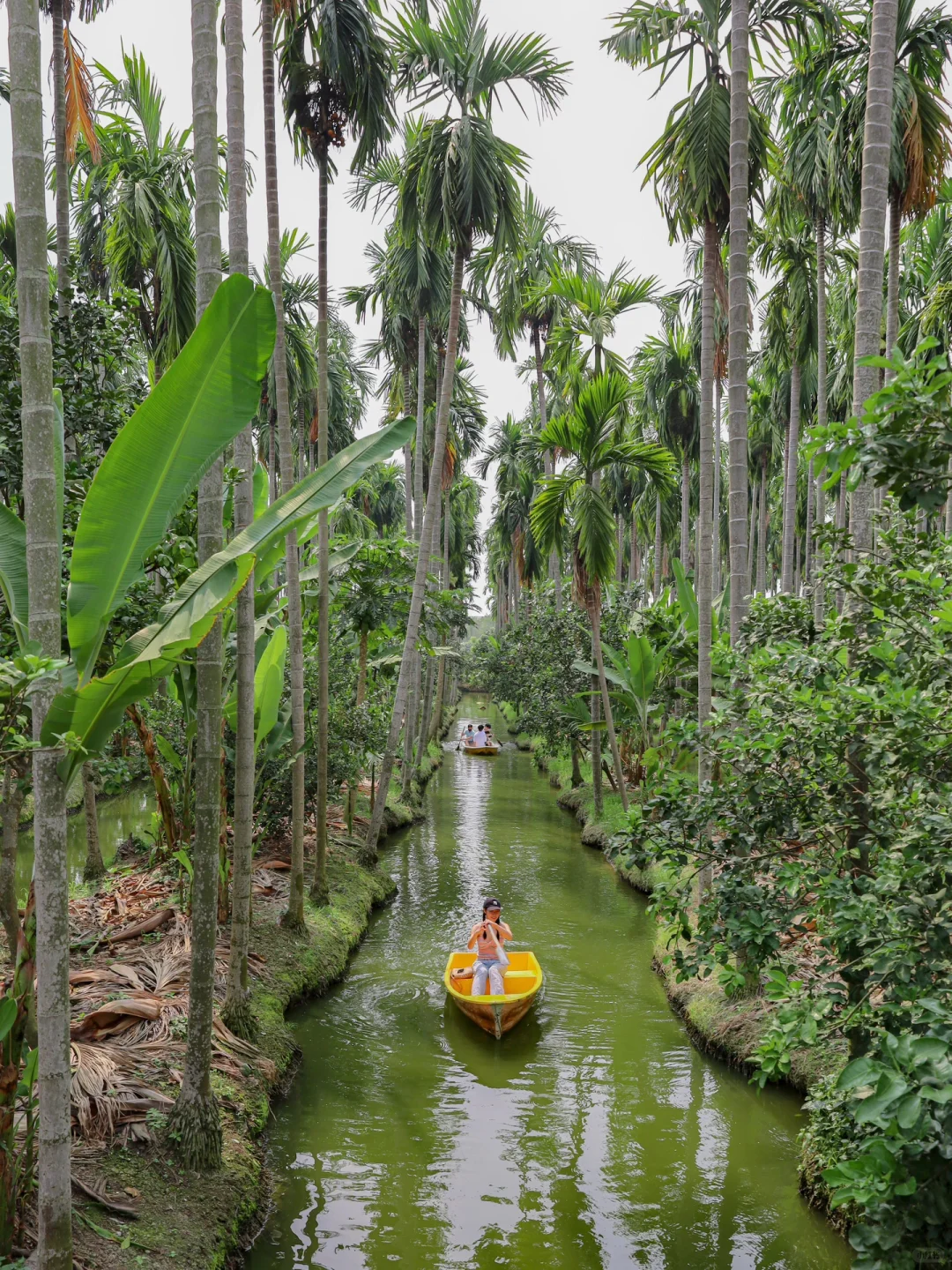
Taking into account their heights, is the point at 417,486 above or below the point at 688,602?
above

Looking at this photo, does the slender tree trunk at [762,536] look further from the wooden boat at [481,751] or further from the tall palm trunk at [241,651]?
the tall palm trunk at [241,651]

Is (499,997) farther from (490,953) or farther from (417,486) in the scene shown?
(417,486)

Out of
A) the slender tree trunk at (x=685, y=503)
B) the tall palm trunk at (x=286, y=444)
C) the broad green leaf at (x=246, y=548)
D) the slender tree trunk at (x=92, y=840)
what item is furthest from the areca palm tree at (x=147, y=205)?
the slender tree trunk at (x=685, y=503)

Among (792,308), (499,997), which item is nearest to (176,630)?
(499,997)

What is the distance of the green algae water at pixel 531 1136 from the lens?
21.8 feet

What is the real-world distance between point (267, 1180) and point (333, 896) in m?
A: 6.62

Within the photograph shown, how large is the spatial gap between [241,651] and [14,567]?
3378 millimetres

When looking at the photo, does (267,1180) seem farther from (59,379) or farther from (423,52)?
(423,52)

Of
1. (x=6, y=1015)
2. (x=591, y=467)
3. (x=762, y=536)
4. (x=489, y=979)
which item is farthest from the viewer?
(x=762, y=536)

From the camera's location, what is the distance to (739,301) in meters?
10.3

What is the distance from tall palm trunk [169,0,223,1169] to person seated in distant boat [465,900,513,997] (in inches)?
187

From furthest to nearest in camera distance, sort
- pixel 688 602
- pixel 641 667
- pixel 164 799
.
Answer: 1. pixel 641 667
2. pixel 688 602
3. pixel 164 799

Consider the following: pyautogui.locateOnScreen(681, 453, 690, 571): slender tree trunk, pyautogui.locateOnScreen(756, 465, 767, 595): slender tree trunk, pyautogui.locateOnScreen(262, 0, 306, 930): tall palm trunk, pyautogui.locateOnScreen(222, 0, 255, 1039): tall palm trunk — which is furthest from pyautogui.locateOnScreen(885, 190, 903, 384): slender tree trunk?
pyautogui.locateOnScreen(756, 465, 767, 595): slender tree trunk

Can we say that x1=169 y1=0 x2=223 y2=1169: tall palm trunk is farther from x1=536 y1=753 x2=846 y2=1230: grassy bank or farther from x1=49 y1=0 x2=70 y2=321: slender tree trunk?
x1=49 y1=0 x2=70 y2=321: slender tree trunk
